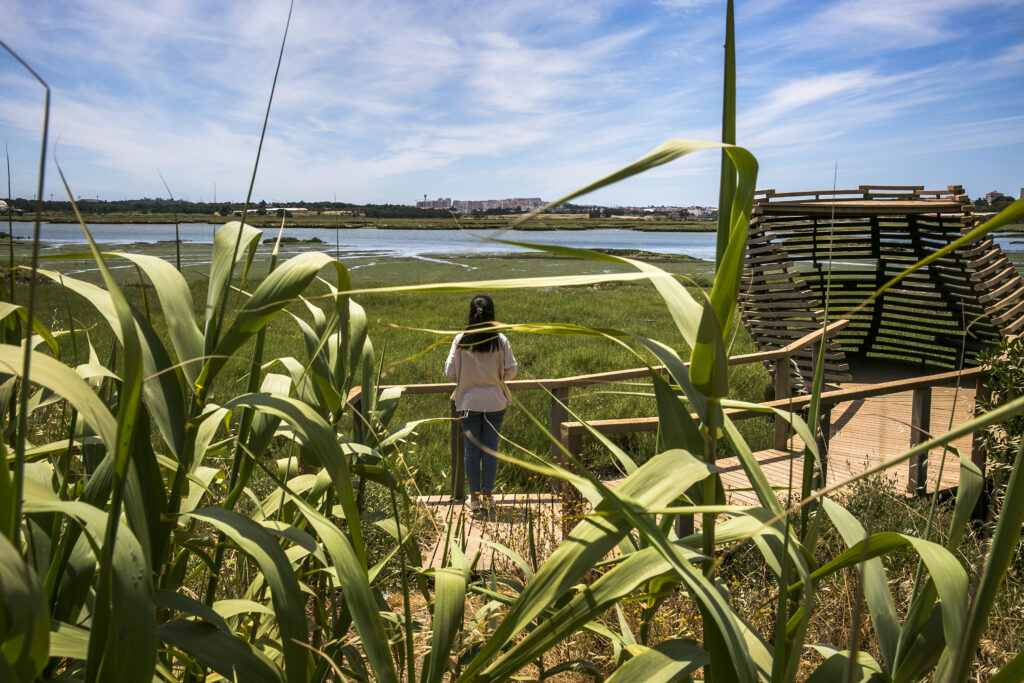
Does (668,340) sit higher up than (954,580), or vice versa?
(954,580)

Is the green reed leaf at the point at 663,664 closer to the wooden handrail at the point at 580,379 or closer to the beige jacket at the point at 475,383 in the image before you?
the wooden handrail at the point at 580,379

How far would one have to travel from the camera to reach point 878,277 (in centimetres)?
1123

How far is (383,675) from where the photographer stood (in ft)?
2.45

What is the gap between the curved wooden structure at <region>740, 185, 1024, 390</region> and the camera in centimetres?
753

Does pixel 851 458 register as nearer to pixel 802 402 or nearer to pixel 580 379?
pixel 802 402

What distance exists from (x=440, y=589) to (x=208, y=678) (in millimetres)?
460

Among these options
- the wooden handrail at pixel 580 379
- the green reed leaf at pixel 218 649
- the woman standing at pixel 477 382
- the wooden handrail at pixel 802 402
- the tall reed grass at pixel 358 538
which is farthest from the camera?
the woman standing at pixel 477 382

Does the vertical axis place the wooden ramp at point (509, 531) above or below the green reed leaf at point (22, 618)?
below


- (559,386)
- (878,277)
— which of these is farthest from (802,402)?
(878,277)

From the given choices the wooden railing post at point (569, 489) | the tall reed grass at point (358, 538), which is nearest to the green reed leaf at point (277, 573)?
the tall reed grass at point (358, 538)

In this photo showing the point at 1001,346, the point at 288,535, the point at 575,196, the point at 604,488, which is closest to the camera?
the point at 575,196

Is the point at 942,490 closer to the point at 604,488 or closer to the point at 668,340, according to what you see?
the point at 604,488

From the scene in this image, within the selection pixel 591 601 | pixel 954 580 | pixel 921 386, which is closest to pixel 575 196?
pixel 591 601

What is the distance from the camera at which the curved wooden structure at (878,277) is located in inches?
296
